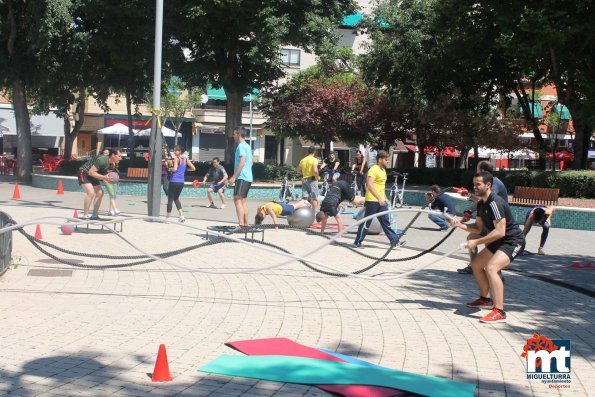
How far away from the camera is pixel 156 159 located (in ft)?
58.3

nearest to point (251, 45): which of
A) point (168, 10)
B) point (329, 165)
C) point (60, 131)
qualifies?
point (168, 10)

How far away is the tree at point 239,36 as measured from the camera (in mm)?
28609

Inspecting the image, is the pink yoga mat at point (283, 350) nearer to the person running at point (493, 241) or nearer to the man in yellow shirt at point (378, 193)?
the person running at point (493, 241)

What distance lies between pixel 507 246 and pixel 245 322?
3013 millimetres

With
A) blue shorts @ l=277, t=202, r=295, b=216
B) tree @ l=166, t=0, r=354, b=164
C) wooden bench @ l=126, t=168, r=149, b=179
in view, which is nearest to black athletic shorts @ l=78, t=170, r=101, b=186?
blue shorts @ l=277, t=202, r=295, b=216

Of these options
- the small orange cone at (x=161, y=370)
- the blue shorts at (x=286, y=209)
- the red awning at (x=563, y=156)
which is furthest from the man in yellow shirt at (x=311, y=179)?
the red awning at (x=563, y=156)

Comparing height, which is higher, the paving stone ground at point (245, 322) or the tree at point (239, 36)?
the tree at point (239, 36)

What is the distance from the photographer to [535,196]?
22.2m

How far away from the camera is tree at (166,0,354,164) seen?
28.6 m

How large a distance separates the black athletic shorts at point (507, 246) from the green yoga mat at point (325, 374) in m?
2.76

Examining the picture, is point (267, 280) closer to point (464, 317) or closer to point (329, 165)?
point (464, 317)

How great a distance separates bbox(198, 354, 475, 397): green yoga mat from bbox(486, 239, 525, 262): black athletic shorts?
276cm

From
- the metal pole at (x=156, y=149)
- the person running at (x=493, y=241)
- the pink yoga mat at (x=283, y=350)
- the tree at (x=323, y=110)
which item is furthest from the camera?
the tree at (x=323, y=110)

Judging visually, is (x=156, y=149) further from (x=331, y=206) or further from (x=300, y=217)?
(x=331, y=206)
